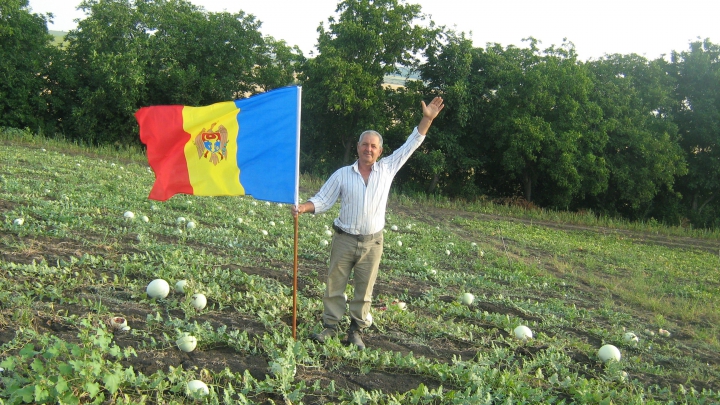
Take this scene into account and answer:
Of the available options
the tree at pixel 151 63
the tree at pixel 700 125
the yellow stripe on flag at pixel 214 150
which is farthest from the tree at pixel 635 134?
the yellow stripe on flag at pixel 214 150

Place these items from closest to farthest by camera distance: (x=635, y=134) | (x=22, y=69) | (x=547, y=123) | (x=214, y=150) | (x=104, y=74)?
(x=214, y=150), (x=547, y=123), (x=104, y=74), (x=635, y=134), (x=22, y=69)

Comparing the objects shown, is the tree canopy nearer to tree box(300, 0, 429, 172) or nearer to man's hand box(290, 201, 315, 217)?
tree box(300, 0, 429, 172)

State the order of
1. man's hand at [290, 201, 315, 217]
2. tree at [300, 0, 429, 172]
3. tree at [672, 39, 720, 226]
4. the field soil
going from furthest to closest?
tree at [672, 39, 720, 226], tree at [300, 0, 429, 172], man's hand at [290, 201, 315, 217], the field soil

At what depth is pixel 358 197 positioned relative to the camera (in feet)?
15.9

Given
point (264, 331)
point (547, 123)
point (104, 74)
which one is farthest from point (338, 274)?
point (104, 74)

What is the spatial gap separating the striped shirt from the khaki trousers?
111 mm

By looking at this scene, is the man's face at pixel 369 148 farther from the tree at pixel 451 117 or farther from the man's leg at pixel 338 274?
the tree at pixel 451 117

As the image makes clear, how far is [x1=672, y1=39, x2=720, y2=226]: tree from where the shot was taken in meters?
30.6

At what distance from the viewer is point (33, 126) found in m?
28.3

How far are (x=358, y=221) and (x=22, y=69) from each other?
29.5 metres

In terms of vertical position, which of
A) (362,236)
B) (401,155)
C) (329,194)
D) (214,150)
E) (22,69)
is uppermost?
(22,69)

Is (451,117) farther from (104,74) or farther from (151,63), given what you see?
(104,74)

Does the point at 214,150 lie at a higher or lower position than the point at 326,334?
higher

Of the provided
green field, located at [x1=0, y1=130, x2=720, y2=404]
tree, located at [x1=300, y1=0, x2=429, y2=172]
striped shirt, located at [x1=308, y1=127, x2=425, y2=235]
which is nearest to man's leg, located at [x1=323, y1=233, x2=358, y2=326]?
striped shirt, located at [x1=308, y1=127, x2=425, y2=235]
